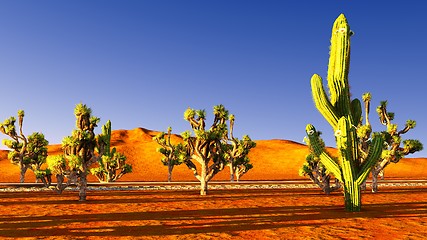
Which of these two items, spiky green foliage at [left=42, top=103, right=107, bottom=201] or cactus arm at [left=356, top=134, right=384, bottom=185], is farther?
spiky green foliage at [left=42, top=103, right=107, bottom=201]

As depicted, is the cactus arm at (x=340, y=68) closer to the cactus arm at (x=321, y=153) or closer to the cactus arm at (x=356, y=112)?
the cactus arm at (x=356, y=112)

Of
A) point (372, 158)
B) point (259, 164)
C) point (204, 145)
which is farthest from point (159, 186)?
point (259, 164)

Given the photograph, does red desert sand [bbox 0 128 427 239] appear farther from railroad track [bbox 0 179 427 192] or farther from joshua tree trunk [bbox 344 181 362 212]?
railroad track [bbox 0 179 427 192]

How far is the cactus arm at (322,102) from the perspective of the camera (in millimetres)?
18312

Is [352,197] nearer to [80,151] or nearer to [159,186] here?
[80,151]

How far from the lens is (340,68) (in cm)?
1889

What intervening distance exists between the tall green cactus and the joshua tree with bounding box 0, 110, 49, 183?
106 feet

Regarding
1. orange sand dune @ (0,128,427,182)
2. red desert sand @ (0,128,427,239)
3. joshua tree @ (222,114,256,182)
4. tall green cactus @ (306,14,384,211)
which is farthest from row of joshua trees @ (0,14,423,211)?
orange sand dune @ (0,128,427,182)

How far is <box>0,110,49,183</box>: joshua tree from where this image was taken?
125ft

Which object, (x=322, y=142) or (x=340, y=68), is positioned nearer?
(x=340, y=68)

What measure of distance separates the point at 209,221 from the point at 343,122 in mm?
8331

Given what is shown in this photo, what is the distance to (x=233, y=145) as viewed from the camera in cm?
4516

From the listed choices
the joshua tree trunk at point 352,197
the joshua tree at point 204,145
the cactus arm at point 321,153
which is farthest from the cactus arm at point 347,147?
the joshua tree at point 204,145

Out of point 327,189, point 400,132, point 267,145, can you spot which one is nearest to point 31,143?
point 327,189
